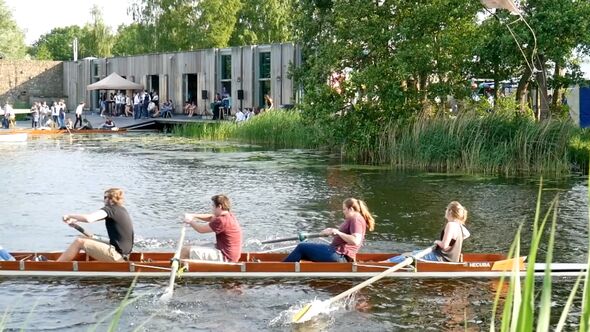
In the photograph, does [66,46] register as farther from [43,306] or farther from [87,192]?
[43,306]

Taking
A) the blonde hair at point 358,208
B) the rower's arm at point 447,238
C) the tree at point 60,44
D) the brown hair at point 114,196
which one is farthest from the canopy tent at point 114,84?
the tree at point 60,44

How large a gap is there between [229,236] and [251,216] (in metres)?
6.09

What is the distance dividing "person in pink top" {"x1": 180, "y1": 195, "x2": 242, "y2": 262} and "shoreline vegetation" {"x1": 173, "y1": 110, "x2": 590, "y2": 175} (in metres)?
15.4

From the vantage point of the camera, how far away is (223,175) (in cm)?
2628

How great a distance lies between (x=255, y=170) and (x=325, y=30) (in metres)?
9.13

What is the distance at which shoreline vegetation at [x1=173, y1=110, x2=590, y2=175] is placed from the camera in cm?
2609

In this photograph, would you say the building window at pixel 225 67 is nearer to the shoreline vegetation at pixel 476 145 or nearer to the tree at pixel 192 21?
the tree at pixel 192 21

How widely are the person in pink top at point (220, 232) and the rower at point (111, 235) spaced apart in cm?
81

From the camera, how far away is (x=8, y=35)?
73.0m

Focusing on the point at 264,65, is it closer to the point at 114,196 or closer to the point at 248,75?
the point at 248,75

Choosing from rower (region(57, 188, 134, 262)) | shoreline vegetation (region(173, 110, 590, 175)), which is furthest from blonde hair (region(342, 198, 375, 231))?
shoreline vegetation (region(173, 110, 590, 175))

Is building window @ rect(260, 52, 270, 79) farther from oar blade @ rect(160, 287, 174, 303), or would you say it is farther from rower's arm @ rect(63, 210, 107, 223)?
oar blade @ rect(160, 287, 174, 303)

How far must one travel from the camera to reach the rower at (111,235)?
11906 millimetres

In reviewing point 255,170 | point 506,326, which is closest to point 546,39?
point 255,170
